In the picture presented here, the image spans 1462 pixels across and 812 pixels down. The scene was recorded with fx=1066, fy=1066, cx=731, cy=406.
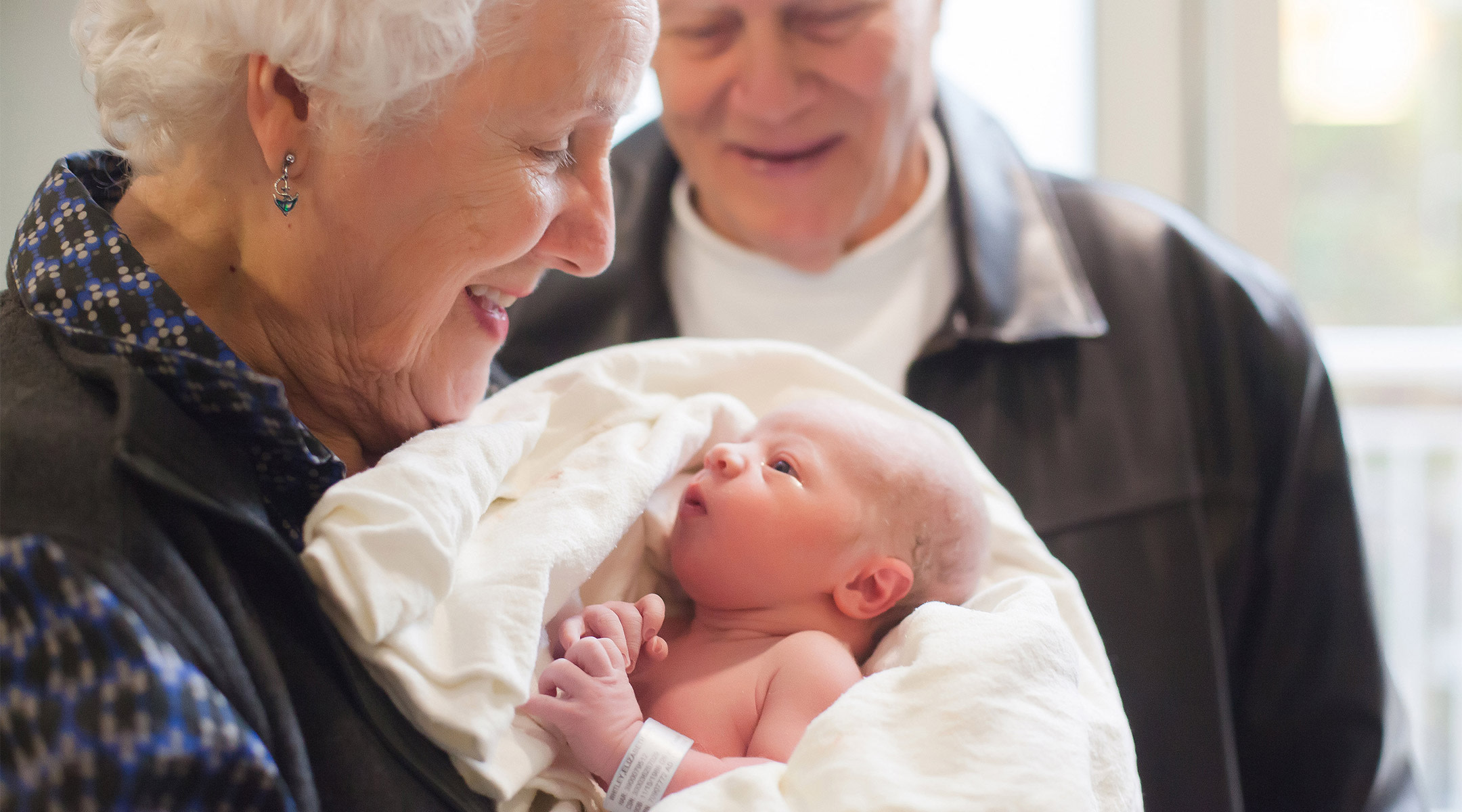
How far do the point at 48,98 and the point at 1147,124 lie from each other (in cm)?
235

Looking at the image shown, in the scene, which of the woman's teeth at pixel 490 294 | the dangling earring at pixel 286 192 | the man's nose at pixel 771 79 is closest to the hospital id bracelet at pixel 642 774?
the woman's teeth at pixel 490 294

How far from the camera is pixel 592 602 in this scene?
4.04 ft

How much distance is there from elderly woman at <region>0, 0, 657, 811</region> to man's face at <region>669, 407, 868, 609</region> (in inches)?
11.9

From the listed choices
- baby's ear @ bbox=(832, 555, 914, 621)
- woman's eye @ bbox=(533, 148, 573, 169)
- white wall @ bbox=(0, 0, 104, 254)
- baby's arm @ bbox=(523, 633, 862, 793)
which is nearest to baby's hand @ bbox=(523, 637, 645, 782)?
baby's arm @ bbox=(523, 633, 862, 793)

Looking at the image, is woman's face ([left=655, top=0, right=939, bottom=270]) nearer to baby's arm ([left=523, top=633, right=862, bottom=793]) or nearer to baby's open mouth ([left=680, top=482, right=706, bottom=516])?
baby's open mouth ([left=680, top=482, right=706, bottom=516])

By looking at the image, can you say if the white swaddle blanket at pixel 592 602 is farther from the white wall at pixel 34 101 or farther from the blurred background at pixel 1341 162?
the blurred background at pixel 1341 162

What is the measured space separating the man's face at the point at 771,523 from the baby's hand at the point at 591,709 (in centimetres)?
23

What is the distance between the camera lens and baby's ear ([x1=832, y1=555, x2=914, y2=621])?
1.28 meters

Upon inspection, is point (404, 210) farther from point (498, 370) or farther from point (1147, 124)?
point (1147, 124)

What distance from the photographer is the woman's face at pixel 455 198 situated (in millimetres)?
1040

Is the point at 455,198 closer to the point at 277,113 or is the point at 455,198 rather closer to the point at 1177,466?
the point at 277,113

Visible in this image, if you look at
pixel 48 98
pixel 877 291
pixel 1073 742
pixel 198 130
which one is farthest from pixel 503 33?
pixel 877 291

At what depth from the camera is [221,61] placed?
3.31 feet

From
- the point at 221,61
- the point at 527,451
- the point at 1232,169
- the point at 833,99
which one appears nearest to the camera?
the point at 221,61
